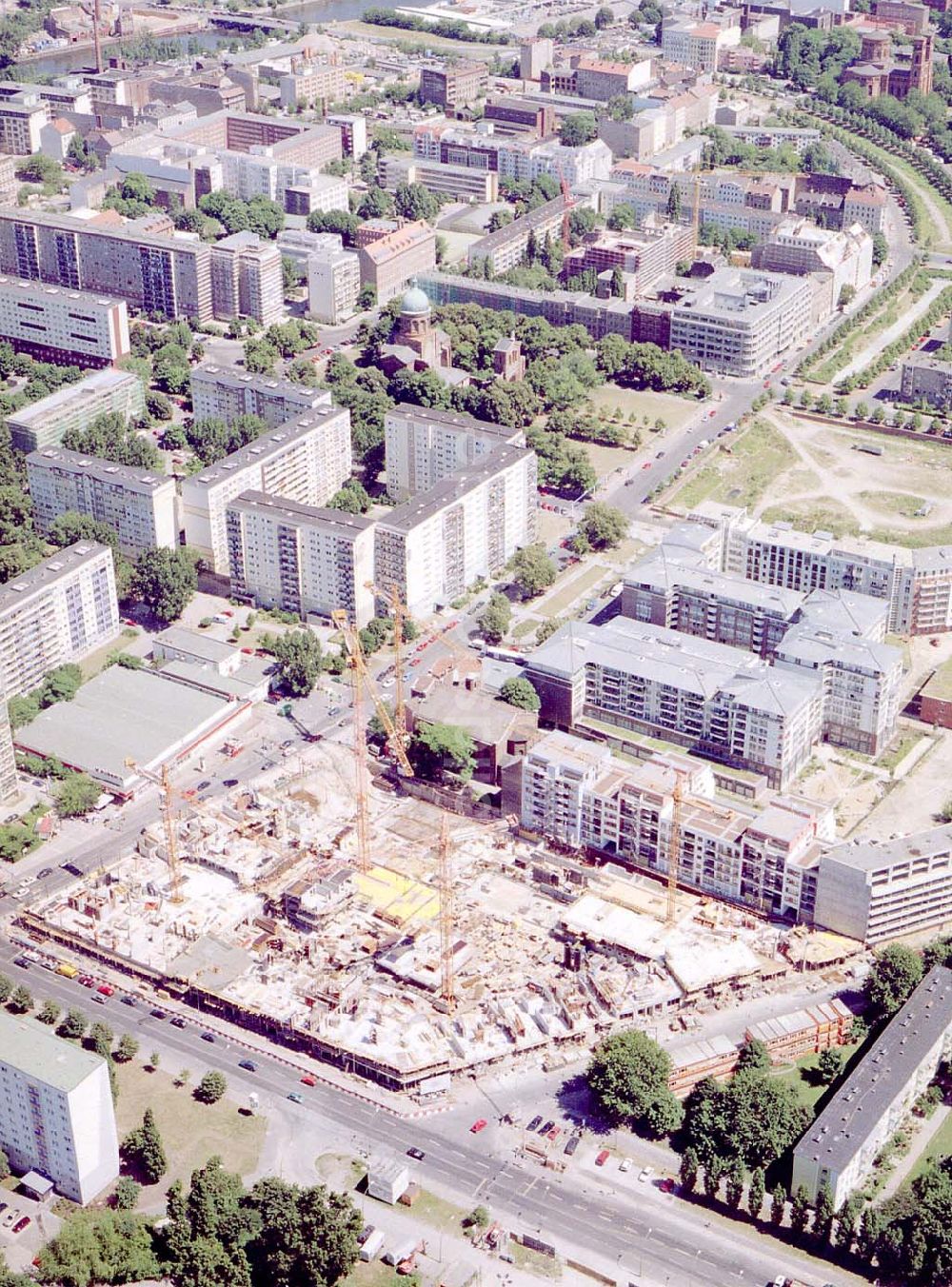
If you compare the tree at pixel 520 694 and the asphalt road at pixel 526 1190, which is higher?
the tree at pixel 520 694

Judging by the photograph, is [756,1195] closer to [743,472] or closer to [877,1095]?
[877,1095]

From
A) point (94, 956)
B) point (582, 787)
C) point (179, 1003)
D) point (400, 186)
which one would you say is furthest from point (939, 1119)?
point (400, 186)

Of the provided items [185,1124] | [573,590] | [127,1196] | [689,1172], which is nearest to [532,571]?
[573,590]

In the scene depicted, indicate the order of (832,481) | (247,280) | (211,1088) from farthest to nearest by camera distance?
(247,280) < (832,481) < (211,1088)

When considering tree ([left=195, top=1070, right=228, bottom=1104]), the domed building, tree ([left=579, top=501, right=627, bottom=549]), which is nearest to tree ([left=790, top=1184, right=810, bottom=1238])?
tree ([left=195, top=1070, right=228, bottom=1104])

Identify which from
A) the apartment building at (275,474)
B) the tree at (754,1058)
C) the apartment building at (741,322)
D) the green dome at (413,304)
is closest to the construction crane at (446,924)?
the tree at (754,1058)

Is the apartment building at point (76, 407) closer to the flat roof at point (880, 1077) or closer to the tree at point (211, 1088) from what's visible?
the tree at point (211, 1088)
